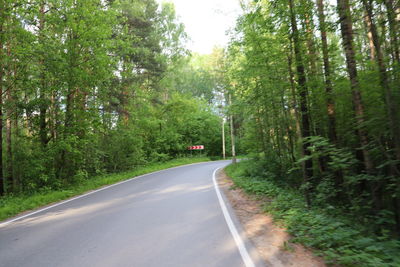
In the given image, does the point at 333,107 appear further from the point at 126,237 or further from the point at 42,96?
the point at 42,96

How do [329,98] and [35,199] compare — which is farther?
[35,199]

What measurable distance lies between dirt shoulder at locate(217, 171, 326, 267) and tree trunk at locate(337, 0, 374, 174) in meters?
2.23

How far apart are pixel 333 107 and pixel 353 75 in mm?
2571

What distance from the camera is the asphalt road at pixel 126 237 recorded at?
4.17 meters

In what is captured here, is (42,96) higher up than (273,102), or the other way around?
(42,96)

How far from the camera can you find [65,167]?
13727 millimetres

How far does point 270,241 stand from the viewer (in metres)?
4.95

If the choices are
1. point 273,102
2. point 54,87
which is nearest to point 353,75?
point 273,102

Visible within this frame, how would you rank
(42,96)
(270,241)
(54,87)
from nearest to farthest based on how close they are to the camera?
(270,241), (54,87), (42,96)

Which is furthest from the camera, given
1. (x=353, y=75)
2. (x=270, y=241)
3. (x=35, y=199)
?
(x=35, y=199)

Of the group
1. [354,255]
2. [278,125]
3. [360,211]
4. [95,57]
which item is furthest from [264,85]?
[354,255]

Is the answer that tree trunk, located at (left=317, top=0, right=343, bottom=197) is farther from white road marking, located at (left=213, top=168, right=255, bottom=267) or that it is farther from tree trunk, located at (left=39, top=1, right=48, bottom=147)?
tree trunk, located at (left=39, top=1, right=48, bottom=147)

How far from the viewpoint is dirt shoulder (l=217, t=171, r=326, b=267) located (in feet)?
13.1

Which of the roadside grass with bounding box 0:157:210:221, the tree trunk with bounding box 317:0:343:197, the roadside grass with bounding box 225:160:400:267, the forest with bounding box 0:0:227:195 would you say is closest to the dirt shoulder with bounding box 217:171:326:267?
the roadside grass with bounding box 225:160:400:267
